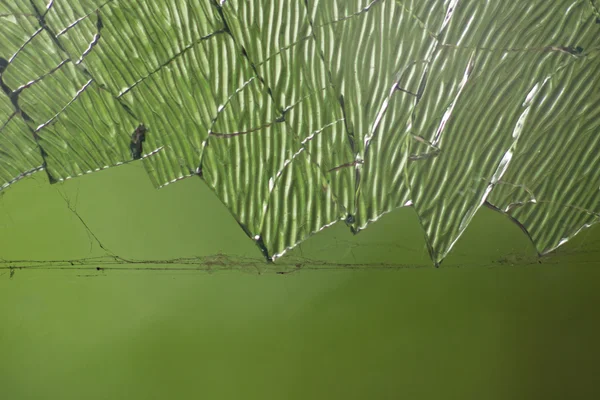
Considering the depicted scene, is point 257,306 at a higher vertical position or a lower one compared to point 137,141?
lower

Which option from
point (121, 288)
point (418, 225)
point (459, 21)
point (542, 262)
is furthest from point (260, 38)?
point (542, 262)

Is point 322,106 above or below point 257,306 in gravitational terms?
above

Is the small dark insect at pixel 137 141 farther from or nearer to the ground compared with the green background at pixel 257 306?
farther from the ground

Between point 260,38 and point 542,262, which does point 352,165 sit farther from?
point 542,262
